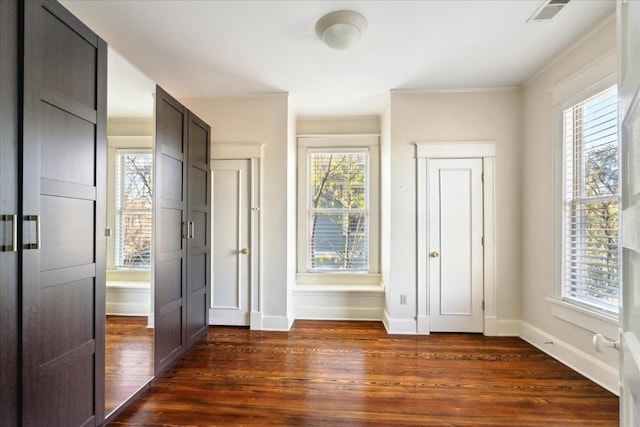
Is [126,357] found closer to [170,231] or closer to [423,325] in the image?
[170,231]

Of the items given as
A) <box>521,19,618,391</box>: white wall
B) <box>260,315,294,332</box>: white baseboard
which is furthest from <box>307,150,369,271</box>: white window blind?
<box>521,19,618,391</box>: white wall

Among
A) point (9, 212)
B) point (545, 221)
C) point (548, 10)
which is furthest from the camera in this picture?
point (545, 221)

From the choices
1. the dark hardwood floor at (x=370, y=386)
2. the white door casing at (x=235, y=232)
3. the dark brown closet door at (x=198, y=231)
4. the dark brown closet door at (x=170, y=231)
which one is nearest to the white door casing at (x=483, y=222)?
the dark hardwood floor at (x=370, y=386)

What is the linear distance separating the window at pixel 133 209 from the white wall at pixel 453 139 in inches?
93.8

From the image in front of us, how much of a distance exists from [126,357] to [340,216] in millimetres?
2833

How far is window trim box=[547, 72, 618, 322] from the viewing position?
2342 mm

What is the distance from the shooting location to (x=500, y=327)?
3.26 m

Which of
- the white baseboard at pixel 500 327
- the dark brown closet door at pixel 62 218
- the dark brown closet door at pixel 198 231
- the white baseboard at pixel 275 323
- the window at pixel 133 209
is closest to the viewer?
the dark brown closet door at pixel 62 218

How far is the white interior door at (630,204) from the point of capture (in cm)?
69

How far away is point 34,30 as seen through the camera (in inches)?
51.4

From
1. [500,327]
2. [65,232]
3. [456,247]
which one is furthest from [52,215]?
[500,327]

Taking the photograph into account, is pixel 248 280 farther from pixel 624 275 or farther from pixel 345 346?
pixel 624 275

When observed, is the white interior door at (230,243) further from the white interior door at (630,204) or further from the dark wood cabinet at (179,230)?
the white interior door at (630,204)

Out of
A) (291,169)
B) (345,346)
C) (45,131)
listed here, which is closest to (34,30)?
(45,131)
